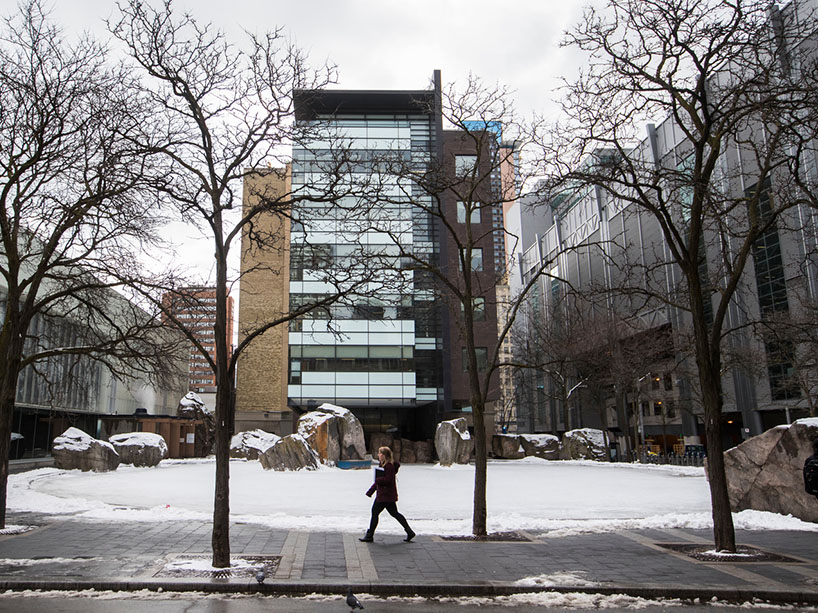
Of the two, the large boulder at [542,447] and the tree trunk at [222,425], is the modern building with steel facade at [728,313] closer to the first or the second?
the large boulder at [542,447]

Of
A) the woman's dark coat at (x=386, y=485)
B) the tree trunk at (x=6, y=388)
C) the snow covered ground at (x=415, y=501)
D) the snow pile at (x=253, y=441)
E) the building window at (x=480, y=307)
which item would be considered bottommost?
the snow covered ground at (x=415, y=501)

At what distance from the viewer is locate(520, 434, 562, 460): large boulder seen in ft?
149

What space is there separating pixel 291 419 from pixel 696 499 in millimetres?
43310

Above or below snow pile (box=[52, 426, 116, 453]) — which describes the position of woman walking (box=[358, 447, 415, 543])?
below

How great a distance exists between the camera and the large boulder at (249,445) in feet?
142

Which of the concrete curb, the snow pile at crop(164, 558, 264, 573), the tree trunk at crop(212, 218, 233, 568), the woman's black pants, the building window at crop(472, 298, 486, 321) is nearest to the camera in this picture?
the concrete curb

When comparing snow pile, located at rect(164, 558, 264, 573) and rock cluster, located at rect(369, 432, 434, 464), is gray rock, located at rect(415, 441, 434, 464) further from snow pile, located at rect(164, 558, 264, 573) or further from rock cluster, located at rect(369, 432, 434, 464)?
snow pile, located at rect(164, 558, 264, 573)

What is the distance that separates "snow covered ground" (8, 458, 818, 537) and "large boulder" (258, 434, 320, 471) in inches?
97.4

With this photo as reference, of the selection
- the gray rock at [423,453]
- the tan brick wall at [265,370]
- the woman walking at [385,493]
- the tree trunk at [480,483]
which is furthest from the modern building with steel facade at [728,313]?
the tan brick wall at [265,370]

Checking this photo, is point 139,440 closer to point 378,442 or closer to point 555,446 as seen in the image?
point 378,442

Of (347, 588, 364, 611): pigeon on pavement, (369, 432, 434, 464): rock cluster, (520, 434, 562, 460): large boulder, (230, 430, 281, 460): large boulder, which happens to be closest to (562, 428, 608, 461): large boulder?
(520, 434, 562, 460): large boulder

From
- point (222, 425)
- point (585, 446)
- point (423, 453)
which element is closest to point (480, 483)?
point (222, 425)

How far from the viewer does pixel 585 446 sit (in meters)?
43.3

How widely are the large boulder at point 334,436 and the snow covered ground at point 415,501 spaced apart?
6.04 m
